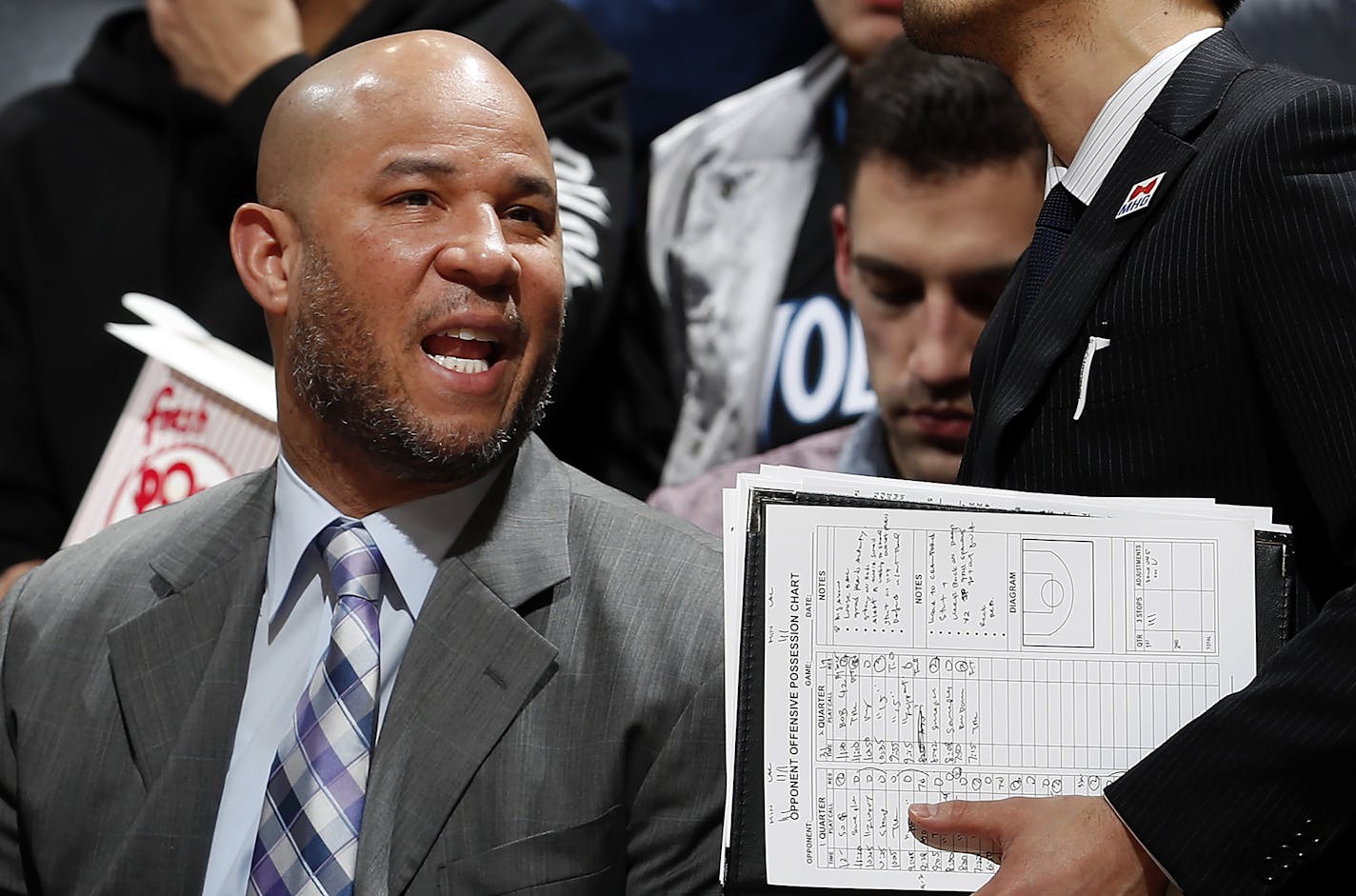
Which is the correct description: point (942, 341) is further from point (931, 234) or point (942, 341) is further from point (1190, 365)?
point (1190, 365)

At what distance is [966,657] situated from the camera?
1.40 metres

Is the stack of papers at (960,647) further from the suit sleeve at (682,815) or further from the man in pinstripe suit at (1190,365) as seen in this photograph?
the suit sleeve at (682,815)

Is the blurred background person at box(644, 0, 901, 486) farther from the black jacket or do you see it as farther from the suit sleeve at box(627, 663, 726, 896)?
the suit sleeve at box(627, 663, 726, 896)

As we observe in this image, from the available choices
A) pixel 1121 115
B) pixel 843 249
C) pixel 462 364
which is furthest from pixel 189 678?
pixel 843 249

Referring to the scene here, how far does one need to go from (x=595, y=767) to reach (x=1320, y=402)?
0.70 metres

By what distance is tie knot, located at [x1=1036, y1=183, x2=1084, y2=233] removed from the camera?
5.27 feet

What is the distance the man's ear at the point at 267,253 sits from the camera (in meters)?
1.71

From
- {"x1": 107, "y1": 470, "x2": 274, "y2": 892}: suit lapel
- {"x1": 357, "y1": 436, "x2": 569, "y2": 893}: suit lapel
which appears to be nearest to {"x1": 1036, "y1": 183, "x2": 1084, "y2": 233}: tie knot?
{"x1": 357, "y1": 436, "x2": 569, "y2": 893}: suit lapel

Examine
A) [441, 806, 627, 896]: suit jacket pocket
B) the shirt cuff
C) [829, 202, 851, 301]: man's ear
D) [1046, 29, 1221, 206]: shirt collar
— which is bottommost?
[441, 806, 627, 896]: suit jacket pocket

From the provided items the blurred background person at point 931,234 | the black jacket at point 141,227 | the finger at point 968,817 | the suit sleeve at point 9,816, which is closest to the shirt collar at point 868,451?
the blurred background person at point 931,234

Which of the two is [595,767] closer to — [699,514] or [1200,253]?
[1200,253]

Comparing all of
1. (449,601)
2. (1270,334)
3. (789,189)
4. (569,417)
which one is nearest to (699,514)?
(569,417)

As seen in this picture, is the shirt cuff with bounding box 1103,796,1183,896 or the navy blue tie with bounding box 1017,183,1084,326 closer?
the shirt cuff with bounding box 1103,796,1183,896

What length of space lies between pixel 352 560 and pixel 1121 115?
83cm
